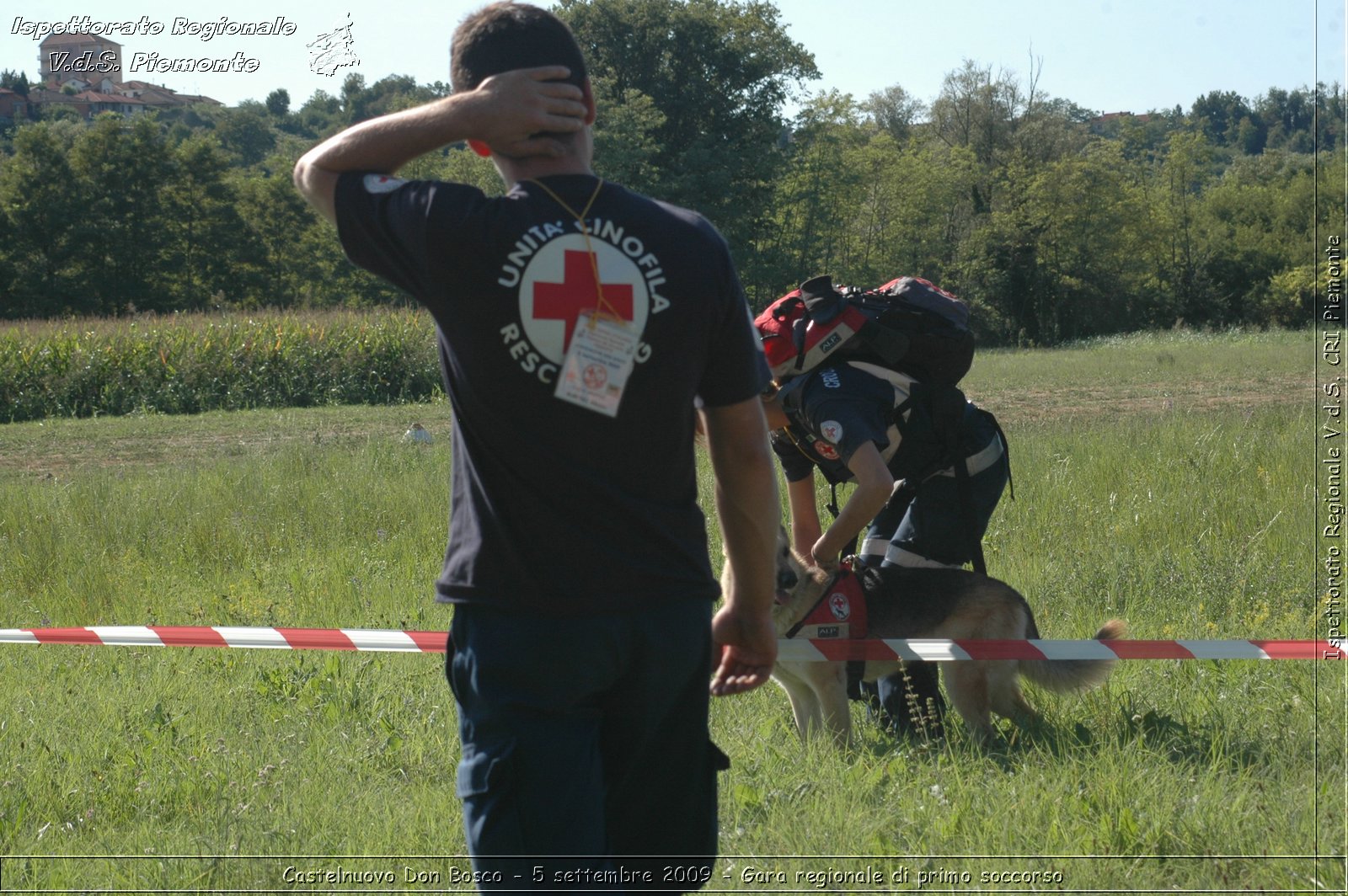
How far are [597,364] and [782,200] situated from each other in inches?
2468

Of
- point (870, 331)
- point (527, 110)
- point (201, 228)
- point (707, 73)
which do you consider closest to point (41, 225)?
point (201, 228)

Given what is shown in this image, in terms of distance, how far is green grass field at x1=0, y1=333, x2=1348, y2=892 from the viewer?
3.34 m

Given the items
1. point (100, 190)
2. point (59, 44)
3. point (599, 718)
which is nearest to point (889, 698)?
point (599, 718)

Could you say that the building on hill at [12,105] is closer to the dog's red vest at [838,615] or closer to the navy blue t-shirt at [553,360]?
the dog's red vest at [838,615]

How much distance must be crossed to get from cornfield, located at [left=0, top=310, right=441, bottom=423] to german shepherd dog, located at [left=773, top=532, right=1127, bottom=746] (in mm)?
23394

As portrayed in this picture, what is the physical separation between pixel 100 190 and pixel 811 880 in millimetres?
58520

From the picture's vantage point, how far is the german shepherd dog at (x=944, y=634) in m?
4.32

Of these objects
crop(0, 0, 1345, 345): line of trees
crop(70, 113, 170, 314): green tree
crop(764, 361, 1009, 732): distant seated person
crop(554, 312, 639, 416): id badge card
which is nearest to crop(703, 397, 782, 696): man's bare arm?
crop(554, 312, 639, 416): id badge card

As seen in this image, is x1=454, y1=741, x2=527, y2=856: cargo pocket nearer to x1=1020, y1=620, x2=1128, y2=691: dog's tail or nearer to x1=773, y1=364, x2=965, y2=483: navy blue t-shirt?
x1=773, y1=364, x2=965, y2=483: navy blue t-shirt

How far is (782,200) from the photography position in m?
62.7

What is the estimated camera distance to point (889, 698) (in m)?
4.84

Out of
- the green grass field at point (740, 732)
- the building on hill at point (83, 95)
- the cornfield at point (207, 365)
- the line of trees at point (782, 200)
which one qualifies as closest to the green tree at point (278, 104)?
the building on hill at point (83, 95)

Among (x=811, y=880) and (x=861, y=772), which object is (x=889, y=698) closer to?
(x=861, y=772)

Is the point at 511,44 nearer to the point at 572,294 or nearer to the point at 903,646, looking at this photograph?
the point at 572,294
